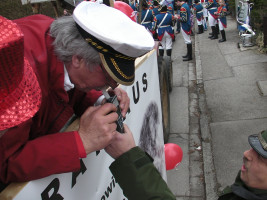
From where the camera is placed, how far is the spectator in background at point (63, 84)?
1054 mm

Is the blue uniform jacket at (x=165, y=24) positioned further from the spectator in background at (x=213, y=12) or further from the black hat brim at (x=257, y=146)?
the black hat brim at (x=257, y=146)

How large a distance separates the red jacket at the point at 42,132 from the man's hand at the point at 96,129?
53mm

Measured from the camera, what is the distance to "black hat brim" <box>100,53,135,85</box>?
1277mm

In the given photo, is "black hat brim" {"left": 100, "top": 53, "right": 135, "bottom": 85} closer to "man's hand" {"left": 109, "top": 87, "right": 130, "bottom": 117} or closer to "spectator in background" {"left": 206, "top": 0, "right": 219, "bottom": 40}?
"man's hand" {"left": 109, "top": 87, "right": 130, "bottom": 117}

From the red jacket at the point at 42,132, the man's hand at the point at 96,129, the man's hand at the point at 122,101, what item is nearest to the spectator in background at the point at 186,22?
the man's hand at the point at 122,101

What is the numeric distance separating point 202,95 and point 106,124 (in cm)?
525

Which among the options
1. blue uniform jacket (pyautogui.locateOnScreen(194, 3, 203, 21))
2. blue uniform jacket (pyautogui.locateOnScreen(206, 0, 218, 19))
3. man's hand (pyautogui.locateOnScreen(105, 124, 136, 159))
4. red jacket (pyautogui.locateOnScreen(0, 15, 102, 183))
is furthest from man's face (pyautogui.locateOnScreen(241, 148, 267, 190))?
blue uniform jacket (pyautogui.locateOnScreen(194, 3, 203, 21))

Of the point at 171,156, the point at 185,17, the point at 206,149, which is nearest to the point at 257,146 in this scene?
the point at 171,156

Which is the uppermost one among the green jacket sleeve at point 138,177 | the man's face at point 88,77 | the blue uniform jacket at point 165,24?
the man's face at point 88,77

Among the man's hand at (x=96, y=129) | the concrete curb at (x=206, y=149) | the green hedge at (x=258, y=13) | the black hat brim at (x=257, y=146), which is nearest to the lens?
the man's hand at (x=96, y=129)

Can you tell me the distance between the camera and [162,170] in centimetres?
274

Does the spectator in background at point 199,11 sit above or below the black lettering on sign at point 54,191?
below

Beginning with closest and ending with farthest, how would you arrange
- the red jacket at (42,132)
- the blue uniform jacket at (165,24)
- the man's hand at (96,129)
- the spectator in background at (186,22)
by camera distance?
the red jacket at (42,132), the man's hand at (96,129), the blue uniform jacket at (165,24), the spectator in background at (186,22)

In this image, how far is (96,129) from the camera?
118 cm
